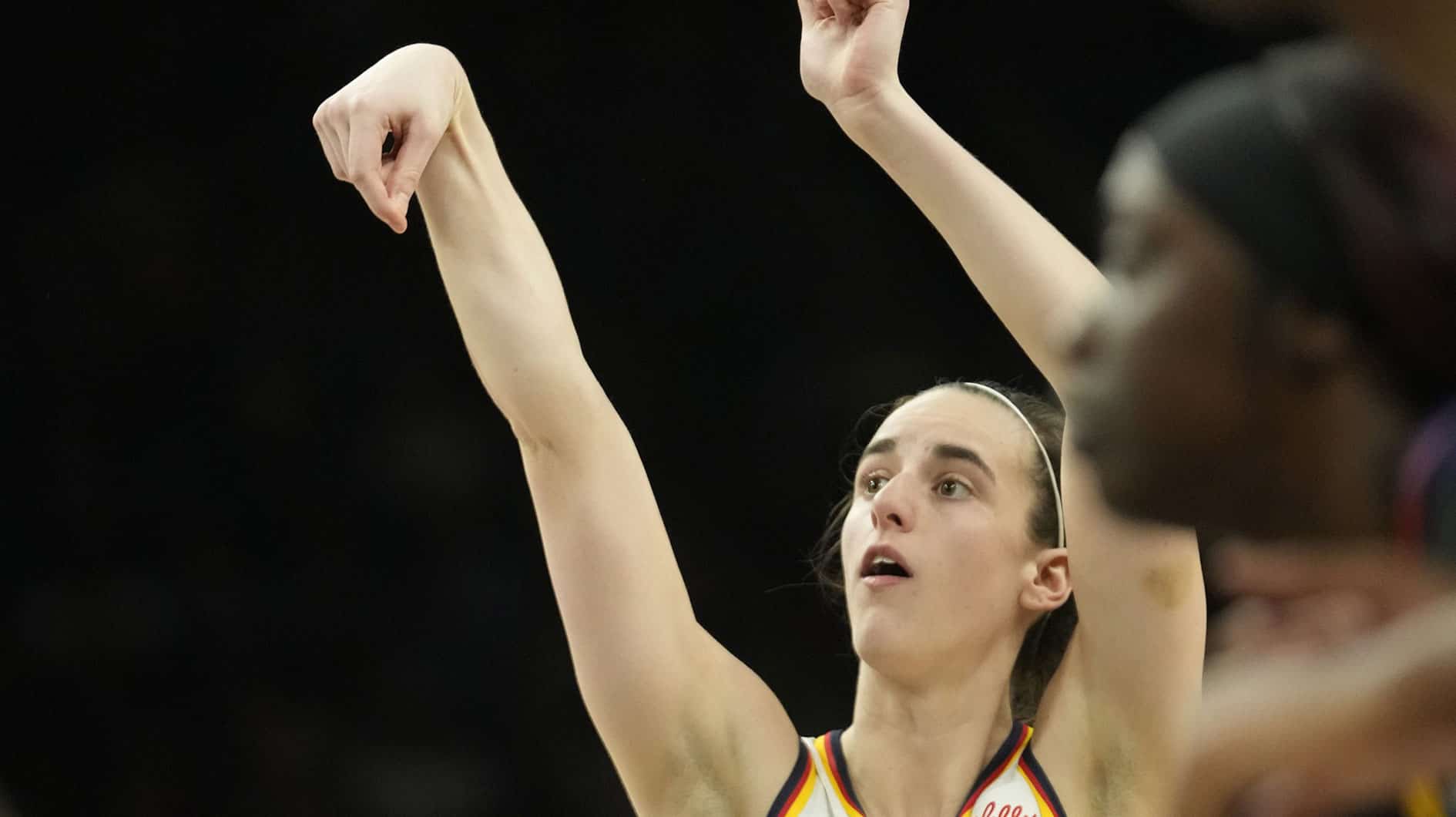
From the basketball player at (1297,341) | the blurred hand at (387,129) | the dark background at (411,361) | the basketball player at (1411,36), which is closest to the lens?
the basketball player at (1411,36)

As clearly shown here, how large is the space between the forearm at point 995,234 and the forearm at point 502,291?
523 mm

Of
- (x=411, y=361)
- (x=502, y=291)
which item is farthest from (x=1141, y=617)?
(x=411, y=361)

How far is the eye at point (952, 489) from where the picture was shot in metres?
2.61

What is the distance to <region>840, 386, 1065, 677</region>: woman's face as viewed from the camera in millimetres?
2520

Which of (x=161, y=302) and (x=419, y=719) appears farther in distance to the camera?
(x=161, y=302)

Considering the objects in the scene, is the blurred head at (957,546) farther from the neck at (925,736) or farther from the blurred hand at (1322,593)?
the blurred hand at (1322,593)

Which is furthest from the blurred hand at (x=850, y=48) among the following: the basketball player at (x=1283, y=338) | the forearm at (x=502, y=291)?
the basketball player at (x=1283, y=338)

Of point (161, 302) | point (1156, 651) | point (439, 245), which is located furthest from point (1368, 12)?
point (161, 302)

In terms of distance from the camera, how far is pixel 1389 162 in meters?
0.95

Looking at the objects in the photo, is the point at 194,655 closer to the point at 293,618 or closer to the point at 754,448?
the point at 293,618

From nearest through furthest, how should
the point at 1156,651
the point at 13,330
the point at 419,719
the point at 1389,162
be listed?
1. the point at 1389,162
2. the point at 1156,651
3. the point at 419,719
4. the point at 13,330

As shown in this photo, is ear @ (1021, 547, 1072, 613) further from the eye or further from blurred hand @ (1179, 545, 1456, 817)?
blurred hand @ (1179, 545, 1456, 817)

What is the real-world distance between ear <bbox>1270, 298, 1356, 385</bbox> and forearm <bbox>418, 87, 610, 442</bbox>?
5.03 feet

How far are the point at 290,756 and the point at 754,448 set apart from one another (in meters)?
1.39
